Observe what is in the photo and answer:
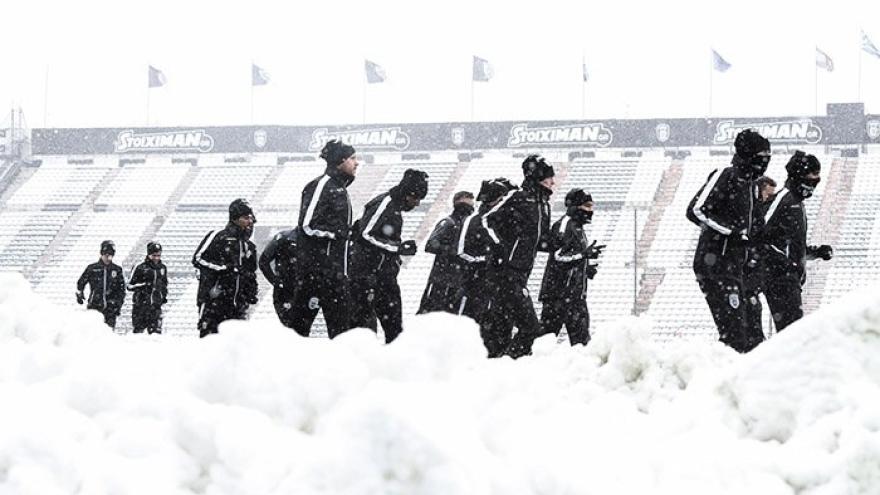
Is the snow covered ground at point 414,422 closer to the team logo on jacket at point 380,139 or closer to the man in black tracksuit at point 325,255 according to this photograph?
the man in black tracksuit at point 325,255

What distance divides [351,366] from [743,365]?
140cm

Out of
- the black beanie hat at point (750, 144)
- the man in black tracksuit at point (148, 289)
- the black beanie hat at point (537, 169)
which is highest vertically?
the black beanie hat at point (750, 144)

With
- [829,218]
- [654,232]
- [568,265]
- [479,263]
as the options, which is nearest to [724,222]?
[479,263]

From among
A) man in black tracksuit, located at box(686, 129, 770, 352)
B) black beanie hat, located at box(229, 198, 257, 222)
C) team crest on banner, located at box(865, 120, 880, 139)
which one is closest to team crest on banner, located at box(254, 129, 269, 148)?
team crest on banner, located at box(865, 120, 880, 139)

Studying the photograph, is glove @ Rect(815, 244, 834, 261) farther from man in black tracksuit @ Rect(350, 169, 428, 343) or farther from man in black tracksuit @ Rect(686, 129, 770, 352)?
man in black tracksuit @ Rect(350, 169, 428, 343)

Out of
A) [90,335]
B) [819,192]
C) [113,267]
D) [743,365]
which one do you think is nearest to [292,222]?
[819,192]

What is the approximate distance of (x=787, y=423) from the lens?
11.4 feet

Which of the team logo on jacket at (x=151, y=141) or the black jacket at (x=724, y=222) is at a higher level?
the team logo on jacket at (x=151, y=141)

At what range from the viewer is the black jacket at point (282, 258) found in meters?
9.09

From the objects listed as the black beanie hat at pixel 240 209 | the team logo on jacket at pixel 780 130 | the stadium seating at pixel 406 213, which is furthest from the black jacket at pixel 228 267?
the team logo on jacket at pixel 780 130

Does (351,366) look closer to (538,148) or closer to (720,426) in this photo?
(720,426)

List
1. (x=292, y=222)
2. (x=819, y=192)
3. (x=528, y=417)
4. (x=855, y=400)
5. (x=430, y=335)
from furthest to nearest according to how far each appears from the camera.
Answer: (x=292, y=222), (x=819, y=192), (x=855, y=400), (x=430, y=335), (x=528, y=417)

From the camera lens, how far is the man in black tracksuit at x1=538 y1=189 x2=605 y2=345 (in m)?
11.4

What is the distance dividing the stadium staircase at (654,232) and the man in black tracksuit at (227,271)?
63.4 ft
